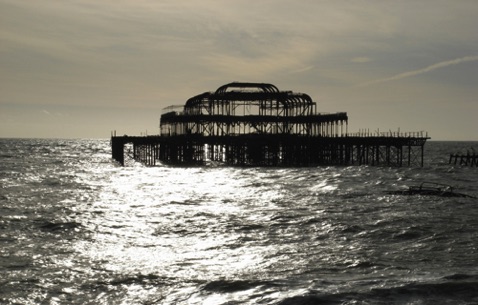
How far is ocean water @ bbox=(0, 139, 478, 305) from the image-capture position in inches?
745

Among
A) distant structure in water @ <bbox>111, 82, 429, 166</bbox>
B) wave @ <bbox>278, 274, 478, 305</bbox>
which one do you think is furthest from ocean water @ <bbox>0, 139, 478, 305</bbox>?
distant structure in water @ <bbox>111, 82, 429, 166</bbox>

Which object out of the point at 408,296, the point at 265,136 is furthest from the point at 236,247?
the point at 265,136

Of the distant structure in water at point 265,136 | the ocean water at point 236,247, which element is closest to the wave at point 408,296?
the ocean water at point 236,247

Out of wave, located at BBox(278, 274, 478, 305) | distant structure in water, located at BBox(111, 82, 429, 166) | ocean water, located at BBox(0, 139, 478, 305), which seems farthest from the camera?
distant structure in water, located at BBox(111, 82, 429, 166)

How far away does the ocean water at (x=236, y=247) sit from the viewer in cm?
1892

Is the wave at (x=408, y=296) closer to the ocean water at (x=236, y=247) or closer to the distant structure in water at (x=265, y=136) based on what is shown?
the ocean water at (x=236, y=247)

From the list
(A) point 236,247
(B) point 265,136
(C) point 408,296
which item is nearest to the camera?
(C) point 408,296

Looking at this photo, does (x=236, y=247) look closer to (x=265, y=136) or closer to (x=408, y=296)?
(x=408, y=296)

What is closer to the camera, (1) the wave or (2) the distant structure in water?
(1) the wave

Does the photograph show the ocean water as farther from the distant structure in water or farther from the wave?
the distant structure in water

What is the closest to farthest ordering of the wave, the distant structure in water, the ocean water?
the wave
the ocean water
the distant structure in water

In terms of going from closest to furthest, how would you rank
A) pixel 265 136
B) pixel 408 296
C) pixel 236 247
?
pixel 408 296, pixel 236 247, pixel 265 136

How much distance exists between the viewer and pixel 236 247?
84.8 feet

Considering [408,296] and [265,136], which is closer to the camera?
[408,296]
